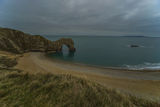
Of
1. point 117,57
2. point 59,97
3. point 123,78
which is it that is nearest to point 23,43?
point 59,97

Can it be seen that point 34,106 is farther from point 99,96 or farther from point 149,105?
point 149,105

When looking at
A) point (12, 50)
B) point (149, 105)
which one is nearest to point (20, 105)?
point (149, 105)

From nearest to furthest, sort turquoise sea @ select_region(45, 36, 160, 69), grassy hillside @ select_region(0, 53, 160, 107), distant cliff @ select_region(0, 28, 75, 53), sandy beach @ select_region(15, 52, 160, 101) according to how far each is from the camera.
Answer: grassy hillside @ select_region(0, 53, 160, 107) → sandy beach @ select_region(15, 52, 160, 101) → turquoise sea @ select_region(45, 36, 160, 69) → distant cliff @ select_region(0, 28, 75, 53)

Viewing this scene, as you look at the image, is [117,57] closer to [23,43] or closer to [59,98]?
[59,98]

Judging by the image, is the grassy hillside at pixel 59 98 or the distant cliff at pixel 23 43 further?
the distant cliff at pixel 23 43

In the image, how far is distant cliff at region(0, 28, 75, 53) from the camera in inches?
755

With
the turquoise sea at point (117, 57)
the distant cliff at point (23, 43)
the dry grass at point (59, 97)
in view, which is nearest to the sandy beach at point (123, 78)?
the dry grass at point (59, 97)

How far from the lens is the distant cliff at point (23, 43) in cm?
1919

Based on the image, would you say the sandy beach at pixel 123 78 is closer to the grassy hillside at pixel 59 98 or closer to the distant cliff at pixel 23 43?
the grassy hillside at pixel 59 98

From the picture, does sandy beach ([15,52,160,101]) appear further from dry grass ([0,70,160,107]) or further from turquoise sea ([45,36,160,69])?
turquoise sea ([45,36,160,69])

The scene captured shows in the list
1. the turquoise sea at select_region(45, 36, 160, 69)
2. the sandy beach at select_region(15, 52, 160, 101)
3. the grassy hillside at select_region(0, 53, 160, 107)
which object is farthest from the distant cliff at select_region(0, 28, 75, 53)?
the grassy hillside at select_region(0, 53, 160, 107)

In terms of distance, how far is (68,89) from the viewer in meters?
3.09

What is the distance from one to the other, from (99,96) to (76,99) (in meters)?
0.87

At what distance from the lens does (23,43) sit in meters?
24.5
